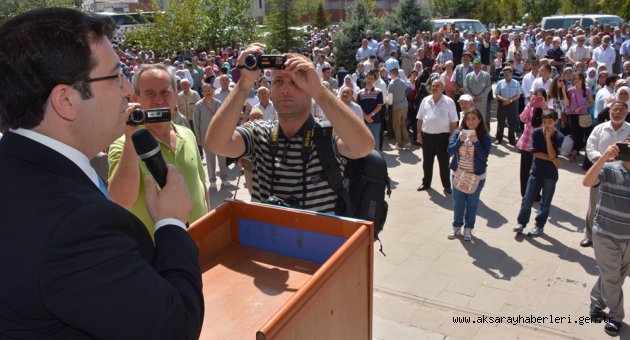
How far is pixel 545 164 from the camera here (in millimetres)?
6688

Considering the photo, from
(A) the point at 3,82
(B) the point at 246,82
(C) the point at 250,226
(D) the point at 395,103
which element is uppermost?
(A) the point at 3,82

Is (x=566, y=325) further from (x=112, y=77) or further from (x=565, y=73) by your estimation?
(x=565, y=73)

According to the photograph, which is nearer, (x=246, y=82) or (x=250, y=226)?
(x=250, y=226)

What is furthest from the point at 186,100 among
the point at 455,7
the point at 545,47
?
the point at 455,7

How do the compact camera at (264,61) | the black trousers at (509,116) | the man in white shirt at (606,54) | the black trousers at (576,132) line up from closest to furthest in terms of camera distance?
the compact camera at (264,61) < the black trousers at (576,132) < the black trousers at (509,116) < the man in white shirt at (606,54)

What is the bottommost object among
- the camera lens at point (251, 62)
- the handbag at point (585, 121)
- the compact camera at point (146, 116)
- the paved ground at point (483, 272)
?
the paved ground at point (483, 272)

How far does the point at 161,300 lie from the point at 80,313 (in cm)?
18

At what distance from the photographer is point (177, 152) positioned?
3.21 m

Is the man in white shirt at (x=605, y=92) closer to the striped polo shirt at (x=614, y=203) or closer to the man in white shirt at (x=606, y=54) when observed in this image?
the striped polo shirt at (x=614, y=203)

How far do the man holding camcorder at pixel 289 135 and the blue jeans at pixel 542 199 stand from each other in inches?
184

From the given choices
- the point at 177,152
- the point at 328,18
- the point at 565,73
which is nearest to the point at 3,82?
the point at 177,152

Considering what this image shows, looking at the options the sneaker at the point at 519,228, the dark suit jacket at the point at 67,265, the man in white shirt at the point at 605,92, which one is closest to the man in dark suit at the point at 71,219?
the dark suit jacket at the point at 67,265

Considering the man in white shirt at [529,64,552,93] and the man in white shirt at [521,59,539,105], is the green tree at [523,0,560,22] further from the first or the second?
the man in white shirt at [529,64,552,93]

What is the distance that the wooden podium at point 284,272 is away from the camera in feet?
5.61
